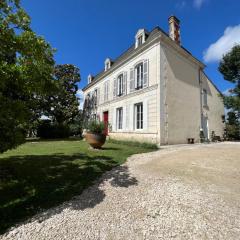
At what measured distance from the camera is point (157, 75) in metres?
11.3

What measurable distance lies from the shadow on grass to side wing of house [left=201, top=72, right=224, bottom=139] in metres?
11.2

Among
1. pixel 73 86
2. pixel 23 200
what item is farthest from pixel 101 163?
pixel 73 86

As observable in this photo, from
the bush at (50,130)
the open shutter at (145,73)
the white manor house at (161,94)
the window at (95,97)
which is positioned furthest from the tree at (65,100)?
the open shutter at (145,73)

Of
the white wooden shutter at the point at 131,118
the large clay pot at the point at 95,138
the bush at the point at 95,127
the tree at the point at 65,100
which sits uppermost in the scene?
the tree at the point at 65,100

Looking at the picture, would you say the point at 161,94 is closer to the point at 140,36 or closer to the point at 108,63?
the point at 140,36

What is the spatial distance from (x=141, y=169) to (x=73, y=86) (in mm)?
18693

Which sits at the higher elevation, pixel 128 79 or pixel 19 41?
pixel 128 79

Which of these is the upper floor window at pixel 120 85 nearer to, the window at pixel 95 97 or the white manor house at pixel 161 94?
the white manor house at pixel 161 94

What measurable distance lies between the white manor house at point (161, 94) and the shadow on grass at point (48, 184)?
5.94 m

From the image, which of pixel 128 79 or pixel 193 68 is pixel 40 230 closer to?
pixel 128 79

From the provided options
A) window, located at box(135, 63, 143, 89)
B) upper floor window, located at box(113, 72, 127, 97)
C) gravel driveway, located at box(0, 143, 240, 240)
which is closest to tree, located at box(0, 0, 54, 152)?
gravel driveway, located at box(0, 143, 240, 240)

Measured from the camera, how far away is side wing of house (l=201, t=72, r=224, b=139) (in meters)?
14.9

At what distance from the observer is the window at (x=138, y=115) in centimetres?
1244

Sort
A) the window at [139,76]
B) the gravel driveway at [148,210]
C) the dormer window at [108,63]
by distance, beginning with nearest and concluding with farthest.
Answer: the gravel driveway at [148,210]
the window at [139,76]
the dormer window at [108,63]
